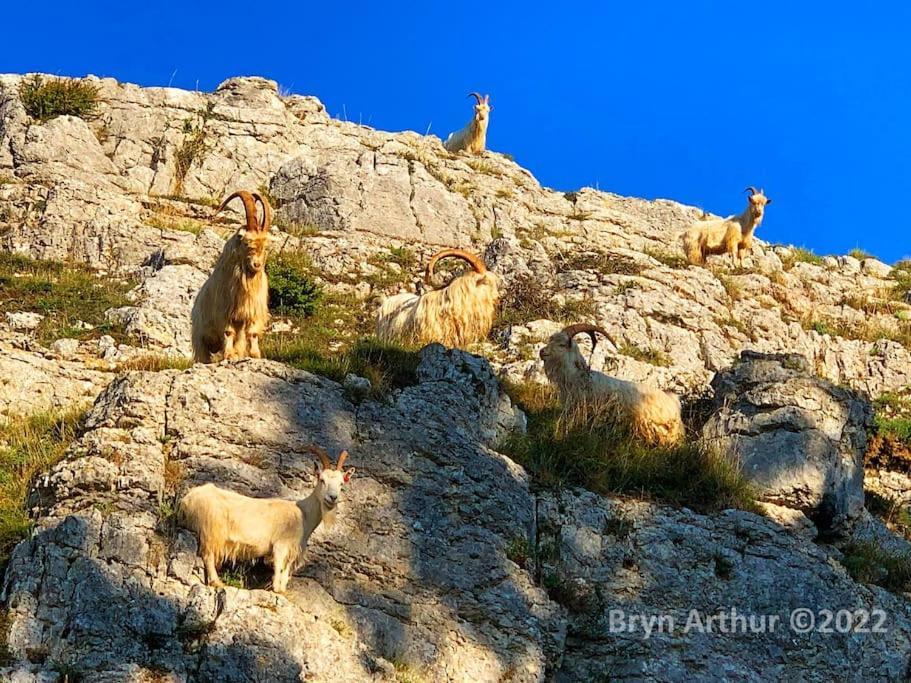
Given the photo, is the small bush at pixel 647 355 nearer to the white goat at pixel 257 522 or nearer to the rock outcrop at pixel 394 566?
the rock outcrop at pixel 394 566

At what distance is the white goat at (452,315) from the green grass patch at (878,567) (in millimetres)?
5868

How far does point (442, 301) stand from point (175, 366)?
5.01 metres

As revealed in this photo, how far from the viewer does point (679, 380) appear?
17.0 meters

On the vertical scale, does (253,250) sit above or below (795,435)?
above

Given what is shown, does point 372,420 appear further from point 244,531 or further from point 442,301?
point 442,301

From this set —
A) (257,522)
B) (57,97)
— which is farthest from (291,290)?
(257,522)

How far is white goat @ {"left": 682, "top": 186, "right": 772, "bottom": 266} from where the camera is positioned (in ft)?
76.8

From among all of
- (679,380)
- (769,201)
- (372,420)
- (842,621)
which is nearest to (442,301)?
(679,380)

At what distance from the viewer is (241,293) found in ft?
38.0

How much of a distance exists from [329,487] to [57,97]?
18.8m

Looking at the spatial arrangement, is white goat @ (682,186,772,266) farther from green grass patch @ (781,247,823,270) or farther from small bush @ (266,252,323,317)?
small bush @ (266,252,323,317)

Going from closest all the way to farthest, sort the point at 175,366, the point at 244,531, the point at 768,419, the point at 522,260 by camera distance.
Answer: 1. the point at 244,531
2. the point at 175,366
3. the point at 768,419
4. the point at 522,260

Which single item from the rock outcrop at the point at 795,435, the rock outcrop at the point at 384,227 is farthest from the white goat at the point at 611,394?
the rock outcrop at the point at 384,227

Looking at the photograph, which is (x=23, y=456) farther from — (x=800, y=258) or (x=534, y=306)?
(x=800, y=258)
